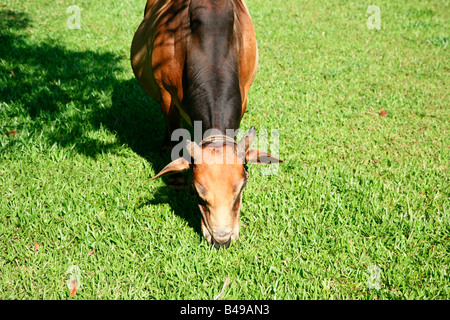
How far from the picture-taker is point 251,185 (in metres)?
4.65

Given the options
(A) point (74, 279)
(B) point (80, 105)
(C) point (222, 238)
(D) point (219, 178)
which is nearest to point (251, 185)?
(C) point (222, 238)

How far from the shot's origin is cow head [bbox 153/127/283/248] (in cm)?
294

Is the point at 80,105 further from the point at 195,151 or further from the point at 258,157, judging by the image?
the point at 258,157

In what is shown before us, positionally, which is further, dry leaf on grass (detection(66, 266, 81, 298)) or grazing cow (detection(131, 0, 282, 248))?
dry leaf on grass (detection(66, 266, 81, 298))

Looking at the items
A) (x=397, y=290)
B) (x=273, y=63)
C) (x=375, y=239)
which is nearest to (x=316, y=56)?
(x=273, y=63)

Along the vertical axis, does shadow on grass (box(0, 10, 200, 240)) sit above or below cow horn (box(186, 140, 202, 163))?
above

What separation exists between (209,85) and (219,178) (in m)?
1.07

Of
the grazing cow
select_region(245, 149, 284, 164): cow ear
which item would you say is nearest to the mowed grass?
the grazing cow

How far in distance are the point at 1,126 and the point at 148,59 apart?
2.62 m

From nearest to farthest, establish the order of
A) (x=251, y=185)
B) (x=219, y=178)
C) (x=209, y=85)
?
(x=219, y=178), (x=209, y=85), (x=251, y=185)

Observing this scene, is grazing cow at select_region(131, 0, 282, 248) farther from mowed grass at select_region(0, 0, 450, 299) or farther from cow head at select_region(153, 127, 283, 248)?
mowed grass at select_region(0, 0, 450, 299)

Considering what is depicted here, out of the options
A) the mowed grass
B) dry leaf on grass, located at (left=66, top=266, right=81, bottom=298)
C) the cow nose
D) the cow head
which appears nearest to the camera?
the cow head

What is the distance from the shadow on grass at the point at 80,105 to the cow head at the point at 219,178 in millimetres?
967
